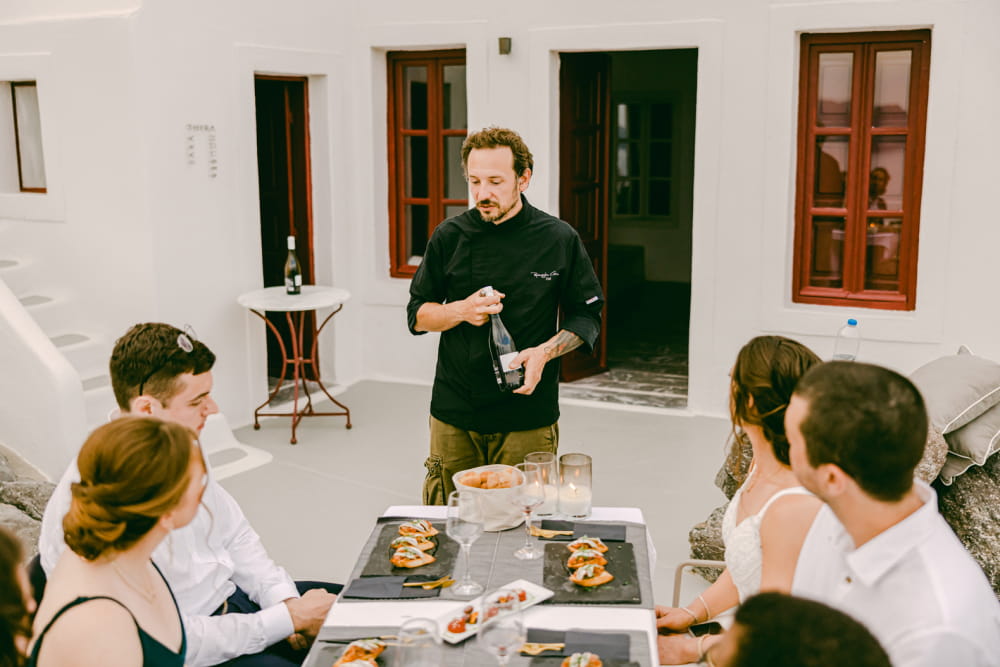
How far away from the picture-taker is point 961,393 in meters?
3.92

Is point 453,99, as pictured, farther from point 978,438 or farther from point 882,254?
point 978,438

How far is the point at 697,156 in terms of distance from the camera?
672cm

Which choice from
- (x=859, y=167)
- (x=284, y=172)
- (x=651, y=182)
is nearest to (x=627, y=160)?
(x=651, y=182)

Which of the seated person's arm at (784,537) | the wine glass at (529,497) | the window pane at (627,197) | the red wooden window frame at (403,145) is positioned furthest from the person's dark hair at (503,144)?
the window pane at (627,197)

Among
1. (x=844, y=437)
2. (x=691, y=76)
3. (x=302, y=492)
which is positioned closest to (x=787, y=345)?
(x=844, y=437)

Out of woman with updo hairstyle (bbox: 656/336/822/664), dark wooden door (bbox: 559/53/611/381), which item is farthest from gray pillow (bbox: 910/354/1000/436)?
dark wooden door (bbox: 559/53/611/381)

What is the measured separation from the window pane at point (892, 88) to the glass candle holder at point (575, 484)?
435 centimetres

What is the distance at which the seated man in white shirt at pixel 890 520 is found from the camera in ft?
5.52

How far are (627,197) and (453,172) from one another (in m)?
4.90

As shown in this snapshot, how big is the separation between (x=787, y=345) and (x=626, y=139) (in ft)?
32.8

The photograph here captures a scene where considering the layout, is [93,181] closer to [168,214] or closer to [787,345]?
[168,214]

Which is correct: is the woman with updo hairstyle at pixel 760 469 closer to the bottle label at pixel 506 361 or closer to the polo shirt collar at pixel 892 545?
the polo shirt collar at pixel 892 545

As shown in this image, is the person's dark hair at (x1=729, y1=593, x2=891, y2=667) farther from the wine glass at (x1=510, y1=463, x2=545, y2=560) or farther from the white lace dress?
the wine glass at (x1=510, y1=463, x2=545, y2=560)

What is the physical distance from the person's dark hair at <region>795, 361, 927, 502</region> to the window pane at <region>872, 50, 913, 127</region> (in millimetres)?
5086
